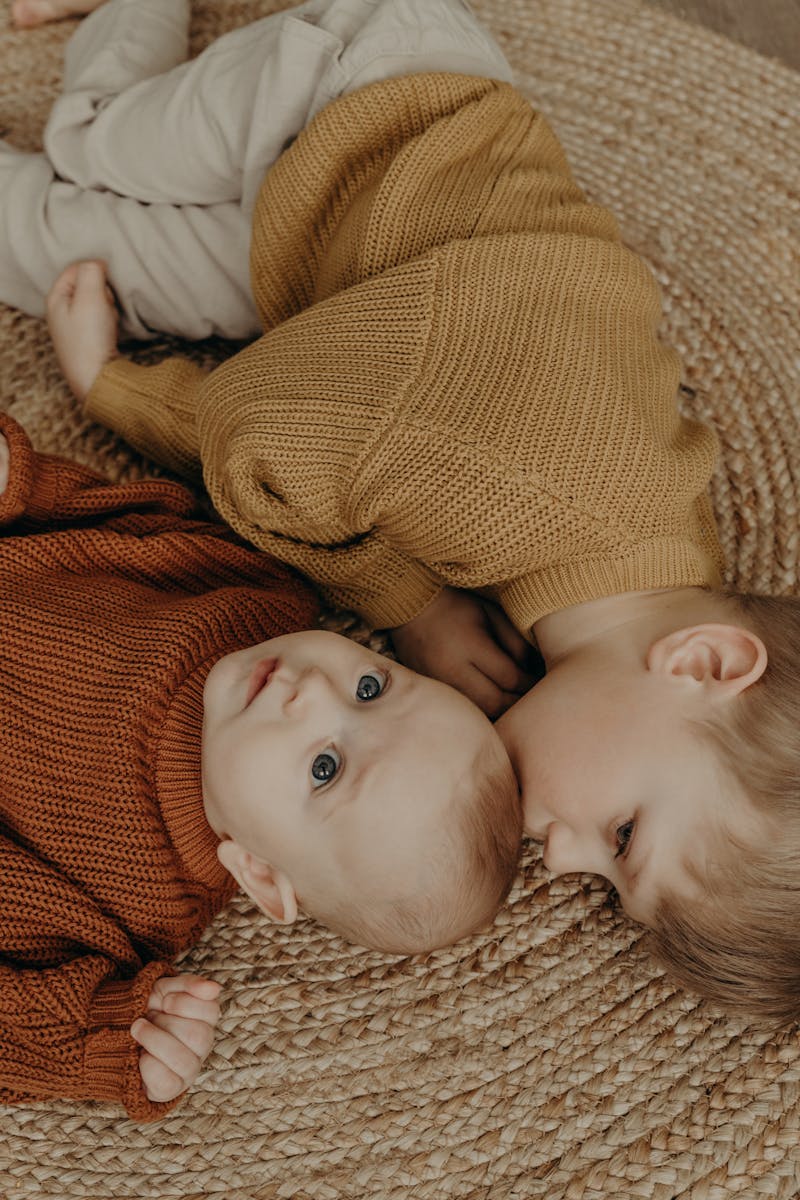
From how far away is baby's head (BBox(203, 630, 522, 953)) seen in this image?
2.77 ft

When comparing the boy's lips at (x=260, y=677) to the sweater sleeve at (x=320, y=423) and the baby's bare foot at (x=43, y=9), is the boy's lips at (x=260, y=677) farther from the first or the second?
the baby's bare foot at (x=43, y=9)

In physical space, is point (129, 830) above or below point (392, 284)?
below

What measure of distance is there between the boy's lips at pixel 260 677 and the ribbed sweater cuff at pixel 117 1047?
→ 267 mm

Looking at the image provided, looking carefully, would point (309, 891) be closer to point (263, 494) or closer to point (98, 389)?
point (263, 494)

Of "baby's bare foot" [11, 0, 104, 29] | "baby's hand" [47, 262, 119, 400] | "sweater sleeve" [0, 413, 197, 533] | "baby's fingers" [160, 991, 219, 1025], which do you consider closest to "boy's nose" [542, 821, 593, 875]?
"baby's fingers" [160, 991, 219, 1025]

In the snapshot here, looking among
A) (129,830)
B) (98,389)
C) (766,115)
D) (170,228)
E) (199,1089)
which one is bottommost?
(199,1089)

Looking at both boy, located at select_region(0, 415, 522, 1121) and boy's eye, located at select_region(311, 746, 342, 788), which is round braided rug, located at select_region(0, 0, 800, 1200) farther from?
boy's eye, located at select_region(311, 746, 342, 788)

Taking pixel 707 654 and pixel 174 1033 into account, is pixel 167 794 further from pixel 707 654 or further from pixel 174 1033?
pixel 707 654

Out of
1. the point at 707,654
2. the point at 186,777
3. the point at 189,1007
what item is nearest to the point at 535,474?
the point at 707,654

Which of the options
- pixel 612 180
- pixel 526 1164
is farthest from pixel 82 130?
pixel 526 1164

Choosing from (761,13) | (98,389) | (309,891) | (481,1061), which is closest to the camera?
(309,891)

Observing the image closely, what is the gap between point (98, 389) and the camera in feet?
3.81

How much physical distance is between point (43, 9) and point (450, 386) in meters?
0.97

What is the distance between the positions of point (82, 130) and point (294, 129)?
0.31 metres
